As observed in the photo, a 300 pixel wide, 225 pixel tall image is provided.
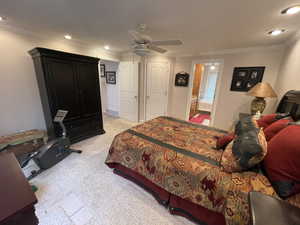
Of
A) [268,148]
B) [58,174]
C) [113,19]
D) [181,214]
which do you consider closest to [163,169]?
[181,214]

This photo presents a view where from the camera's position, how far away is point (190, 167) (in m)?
1.30

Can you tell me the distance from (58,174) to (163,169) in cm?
174

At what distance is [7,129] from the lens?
2.46 meters

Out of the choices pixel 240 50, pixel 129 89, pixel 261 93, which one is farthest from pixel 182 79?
pixel 261 93

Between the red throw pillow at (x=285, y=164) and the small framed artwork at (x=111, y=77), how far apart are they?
184 inches

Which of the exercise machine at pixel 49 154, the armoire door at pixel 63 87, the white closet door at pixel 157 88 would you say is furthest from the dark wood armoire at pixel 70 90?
the white closet door at pixel 157 88

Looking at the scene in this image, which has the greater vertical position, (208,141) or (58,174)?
(208,141)

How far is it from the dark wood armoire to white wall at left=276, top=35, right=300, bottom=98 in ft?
12.8

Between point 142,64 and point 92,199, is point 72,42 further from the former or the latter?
point 92,199

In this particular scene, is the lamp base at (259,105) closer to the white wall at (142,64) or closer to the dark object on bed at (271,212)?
the white wall at (142,64)

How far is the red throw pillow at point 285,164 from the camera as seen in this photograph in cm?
84

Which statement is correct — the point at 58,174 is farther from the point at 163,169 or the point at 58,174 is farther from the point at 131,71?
the point at 131,71

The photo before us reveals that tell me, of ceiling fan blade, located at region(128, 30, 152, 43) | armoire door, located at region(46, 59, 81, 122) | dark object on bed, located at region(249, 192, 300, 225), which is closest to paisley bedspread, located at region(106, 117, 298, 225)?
dark object on bed, located at region(249, 192, 300, 225)

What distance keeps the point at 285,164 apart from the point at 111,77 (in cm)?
497
